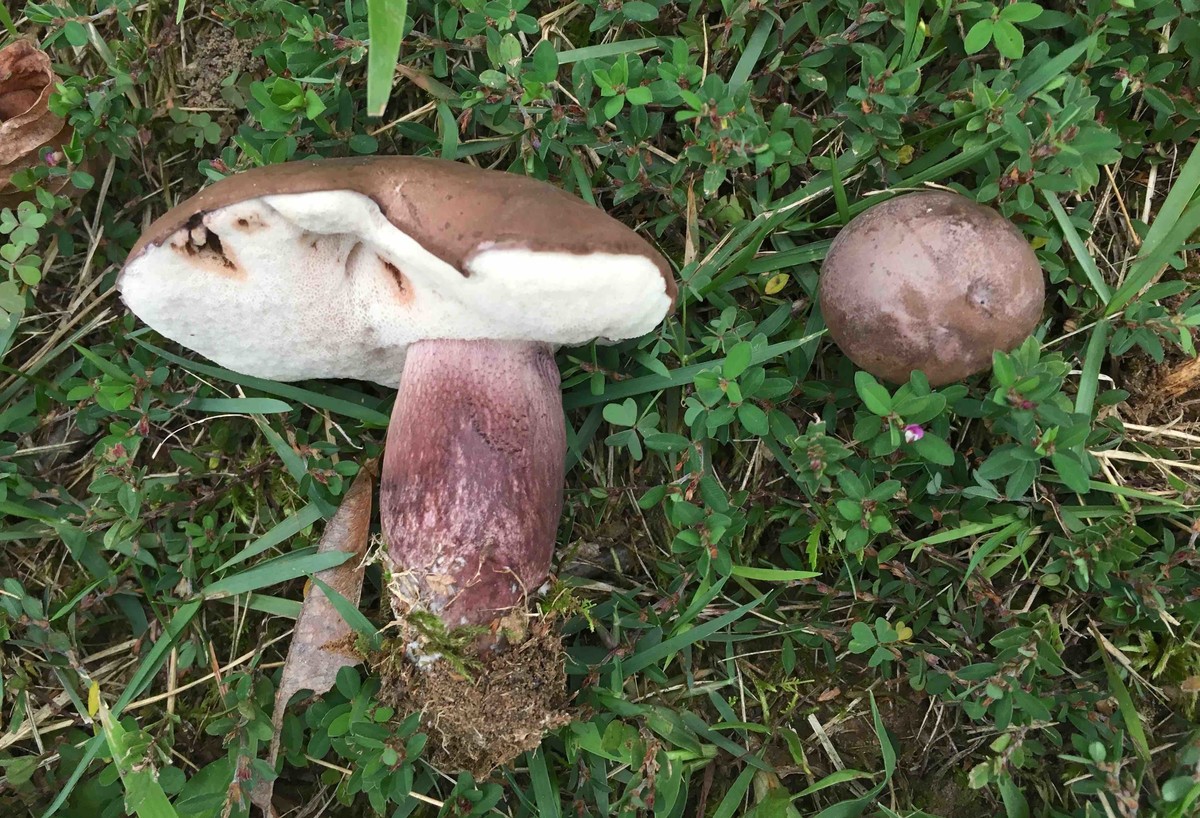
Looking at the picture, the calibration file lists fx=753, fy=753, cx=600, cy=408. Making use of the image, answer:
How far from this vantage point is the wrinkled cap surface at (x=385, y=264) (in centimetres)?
136

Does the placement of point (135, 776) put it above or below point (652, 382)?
below

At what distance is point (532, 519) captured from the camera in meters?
1.75

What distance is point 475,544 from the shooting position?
1.69 meters

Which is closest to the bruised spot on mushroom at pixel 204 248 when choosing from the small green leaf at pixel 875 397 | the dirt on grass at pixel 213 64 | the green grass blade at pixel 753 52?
the dirt on grass at pixel 213 64

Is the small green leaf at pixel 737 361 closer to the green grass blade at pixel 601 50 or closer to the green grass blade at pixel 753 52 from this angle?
the green grass blade at pixel 753 52

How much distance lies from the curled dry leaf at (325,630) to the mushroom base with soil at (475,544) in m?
0.22

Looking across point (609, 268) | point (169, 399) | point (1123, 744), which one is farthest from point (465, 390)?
point (1123, 744)

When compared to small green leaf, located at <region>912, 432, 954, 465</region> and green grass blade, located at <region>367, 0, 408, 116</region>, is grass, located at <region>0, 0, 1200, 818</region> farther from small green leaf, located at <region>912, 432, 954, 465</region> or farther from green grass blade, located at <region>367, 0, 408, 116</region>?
green grass blade, located at <region>367, 0, 408, 116</region>

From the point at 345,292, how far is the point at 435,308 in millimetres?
267

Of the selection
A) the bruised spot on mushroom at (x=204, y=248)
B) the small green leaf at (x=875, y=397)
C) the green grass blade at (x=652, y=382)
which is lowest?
the green grass blade at (x=652, y=382)

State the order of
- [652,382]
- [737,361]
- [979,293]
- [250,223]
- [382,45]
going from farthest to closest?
[652,382], [737,361], [979,293], [250,223], [382,45]

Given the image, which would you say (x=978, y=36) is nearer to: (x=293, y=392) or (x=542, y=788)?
(x=293, y=392)

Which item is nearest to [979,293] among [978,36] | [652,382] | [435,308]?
[978,36]

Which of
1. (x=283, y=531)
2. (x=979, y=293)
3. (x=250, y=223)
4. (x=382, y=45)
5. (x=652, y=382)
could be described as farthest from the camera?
(x=283, y=531)
